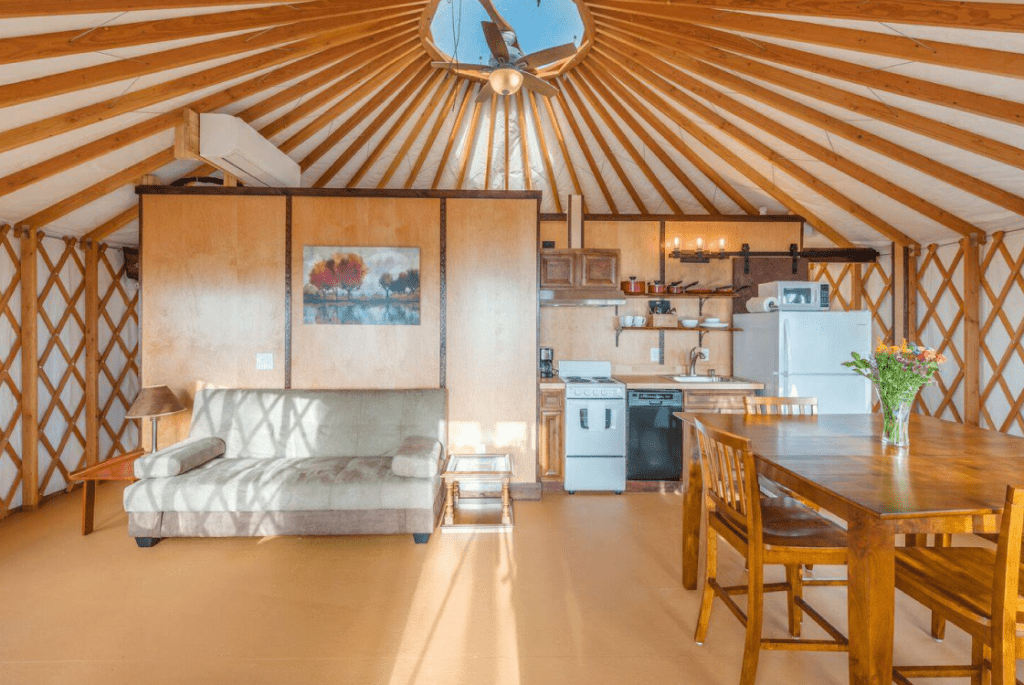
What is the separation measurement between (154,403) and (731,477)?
12.3ft

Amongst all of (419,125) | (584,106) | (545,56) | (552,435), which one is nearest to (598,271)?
(584,106)

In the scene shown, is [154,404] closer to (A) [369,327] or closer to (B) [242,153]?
(A) [369,327]

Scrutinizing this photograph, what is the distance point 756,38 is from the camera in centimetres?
287

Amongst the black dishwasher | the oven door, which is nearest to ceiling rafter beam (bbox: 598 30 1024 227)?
the black dishwasher

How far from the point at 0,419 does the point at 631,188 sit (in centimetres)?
567

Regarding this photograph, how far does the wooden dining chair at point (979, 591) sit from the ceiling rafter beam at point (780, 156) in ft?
9.87

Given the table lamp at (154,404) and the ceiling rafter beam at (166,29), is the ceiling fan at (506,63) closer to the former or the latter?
the ceiling rafter beam at (166,29)

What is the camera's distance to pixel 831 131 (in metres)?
3.39

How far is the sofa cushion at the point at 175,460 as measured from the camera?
3.21 metres

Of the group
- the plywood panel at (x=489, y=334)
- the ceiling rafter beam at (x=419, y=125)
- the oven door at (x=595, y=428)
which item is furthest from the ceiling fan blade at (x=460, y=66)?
the oven door at (x=595, y=428)

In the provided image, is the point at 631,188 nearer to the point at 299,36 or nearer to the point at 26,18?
→ the point at 299,36

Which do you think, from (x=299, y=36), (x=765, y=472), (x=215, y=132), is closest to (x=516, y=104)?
(x=299, y=36)

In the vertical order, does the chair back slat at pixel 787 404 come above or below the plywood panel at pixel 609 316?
below

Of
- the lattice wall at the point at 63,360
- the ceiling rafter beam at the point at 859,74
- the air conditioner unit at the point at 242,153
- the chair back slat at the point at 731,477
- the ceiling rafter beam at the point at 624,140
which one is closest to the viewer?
Result: the chair back slat at the point at 731,477
